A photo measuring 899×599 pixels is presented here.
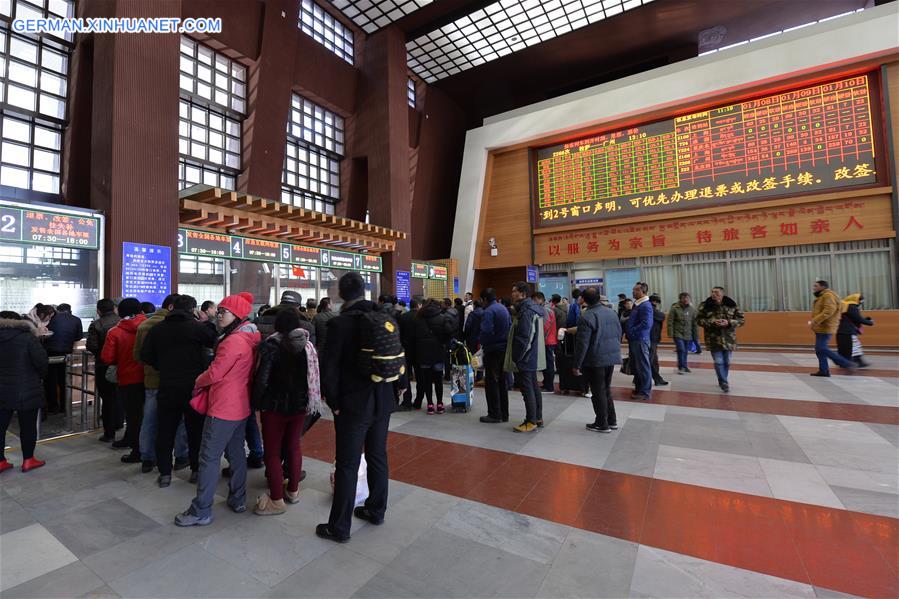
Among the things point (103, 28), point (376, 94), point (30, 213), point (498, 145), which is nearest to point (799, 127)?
point (498, 145)

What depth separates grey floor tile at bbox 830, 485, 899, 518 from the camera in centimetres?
249

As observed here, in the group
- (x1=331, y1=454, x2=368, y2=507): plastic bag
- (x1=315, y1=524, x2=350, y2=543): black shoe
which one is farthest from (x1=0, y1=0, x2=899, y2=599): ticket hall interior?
(x1=331, y1=454, x2=368, y2=507): plastic bag

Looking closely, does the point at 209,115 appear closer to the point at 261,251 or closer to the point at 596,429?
the point at 261,251

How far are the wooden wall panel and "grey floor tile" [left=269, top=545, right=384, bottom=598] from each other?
45.5 feet

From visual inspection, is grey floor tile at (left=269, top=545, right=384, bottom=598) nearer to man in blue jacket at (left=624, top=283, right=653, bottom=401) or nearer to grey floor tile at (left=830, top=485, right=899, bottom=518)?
grey floor tile at (left=830, top=485, right=899, bottom=518)

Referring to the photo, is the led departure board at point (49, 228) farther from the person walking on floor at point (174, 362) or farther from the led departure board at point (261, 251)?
the person walking on floor at point (174, 362)

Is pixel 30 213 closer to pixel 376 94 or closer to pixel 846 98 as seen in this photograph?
pixel 376 94

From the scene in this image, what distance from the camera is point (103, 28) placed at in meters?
6.45

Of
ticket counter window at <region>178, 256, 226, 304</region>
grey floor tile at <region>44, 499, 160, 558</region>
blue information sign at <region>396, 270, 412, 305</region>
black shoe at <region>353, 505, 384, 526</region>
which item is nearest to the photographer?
grey floor tile at <region>44, 499, 160, 558</region>

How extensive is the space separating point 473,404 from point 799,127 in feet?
41.3

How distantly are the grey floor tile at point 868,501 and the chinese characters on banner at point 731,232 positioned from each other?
11.2 m

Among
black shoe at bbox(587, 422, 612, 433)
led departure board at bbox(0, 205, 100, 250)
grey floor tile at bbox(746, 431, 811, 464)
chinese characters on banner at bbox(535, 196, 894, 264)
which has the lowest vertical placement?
grey floor tile at bbox(746, 431, 811, 464)

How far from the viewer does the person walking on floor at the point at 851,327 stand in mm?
6973

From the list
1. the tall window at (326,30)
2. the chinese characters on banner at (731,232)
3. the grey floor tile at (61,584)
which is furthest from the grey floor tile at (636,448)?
the tall window at (326,30)
